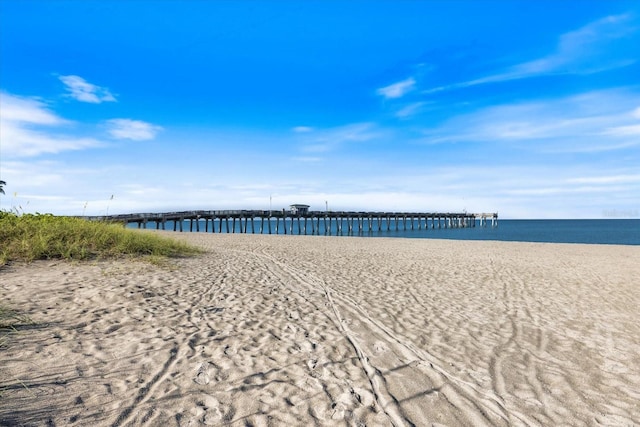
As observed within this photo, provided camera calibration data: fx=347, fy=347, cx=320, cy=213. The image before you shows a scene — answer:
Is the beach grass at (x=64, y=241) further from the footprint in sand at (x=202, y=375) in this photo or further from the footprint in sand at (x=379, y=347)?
the footprint in sand at (x=379, y=347)

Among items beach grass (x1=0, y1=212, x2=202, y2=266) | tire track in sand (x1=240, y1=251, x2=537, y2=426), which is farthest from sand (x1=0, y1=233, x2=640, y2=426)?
beach grass (x1=0, y1=212, x2=202, y2=266)

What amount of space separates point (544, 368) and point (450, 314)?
228 centimetres

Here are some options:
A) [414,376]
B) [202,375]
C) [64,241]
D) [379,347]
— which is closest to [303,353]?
[379,347]

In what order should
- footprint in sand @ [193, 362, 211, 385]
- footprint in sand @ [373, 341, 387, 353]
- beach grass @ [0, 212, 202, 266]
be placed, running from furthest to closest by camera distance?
beach grass @ [0, 212, 202, 266] < footprint in sand @ [373, 341, 387, 353] < footprint in sand @ [193, 362, 211, 385]

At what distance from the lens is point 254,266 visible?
38.5 feet

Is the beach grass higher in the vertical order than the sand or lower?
higher

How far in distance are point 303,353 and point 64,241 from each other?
9027mm

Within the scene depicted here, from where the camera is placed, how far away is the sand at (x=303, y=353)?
11.3 feet

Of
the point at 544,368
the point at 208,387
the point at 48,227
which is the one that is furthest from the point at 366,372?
the point at 48,227

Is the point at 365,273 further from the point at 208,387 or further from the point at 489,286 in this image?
the point at 208,387

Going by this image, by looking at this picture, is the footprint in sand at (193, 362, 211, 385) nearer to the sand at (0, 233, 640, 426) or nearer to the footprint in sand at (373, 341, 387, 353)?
the sand at (0, 233, 640, 426)

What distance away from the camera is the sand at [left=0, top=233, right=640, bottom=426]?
135 inches

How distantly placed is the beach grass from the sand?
2.46 ft

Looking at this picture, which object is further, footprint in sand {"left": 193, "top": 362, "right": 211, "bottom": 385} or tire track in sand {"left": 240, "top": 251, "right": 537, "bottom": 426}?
footprint in sand {"left": 193, "top": 362, "right": 211, "bottom": 385}
